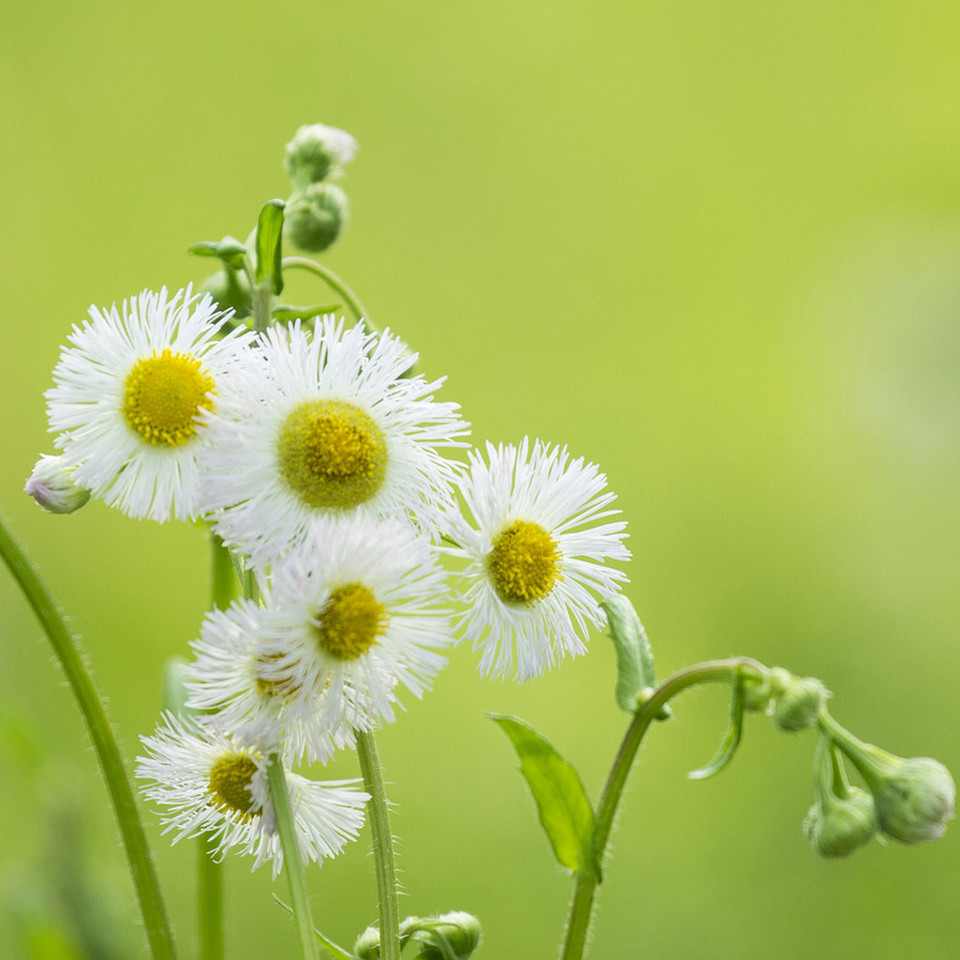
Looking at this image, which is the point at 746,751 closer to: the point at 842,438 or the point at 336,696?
the point at 842,438

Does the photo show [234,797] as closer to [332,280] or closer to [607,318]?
[332,280]

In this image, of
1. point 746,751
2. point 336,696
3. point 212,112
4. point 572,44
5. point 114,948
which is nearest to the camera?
point 336,696

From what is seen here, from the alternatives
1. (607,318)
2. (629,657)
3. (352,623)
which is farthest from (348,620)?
(607,318)

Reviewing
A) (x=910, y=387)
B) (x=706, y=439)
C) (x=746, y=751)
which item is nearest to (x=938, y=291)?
(x=910, y=387)

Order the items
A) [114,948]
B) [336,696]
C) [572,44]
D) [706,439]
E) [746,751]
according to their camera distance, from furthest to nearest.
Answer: [572,44]
[706,439]
[746,751]
[114,948]
[336,696]

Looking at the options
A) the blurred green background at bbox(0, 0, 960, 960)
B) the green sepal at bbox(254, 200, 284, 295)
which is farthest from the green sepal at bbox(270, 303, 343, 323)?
the blurred green background at bbox(0, 0, 960, 960)

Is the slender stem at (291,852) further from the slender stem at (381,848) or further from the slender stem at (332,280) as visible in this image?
the slender stem at (332,280)
